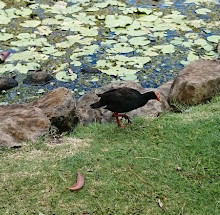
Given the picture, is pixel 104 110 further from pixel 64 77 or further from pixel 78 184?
pixel 78 184

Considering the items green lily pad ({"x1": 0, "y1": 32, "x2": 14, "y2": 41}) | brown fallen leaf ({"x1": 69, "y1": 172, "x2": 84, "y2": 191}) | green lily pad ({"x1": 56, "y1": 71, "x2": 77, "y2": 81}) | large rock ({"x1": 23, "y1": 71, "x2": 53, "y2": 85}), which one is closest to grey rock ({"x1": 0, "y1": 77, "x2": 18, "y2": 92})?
large rock ({"x1": 23, "y1": 71, "x2": 53, "y2": 85})

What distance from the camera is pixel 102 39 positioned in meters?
8.64

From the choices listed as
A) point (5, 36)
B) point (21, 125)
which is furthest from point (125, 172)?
point (5, 36)

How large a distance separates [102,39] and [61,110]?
3.54m

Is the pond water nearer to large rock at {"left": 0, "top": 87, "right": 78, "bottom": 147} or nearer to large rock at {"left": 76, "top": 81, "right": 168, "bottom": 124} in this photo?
large rock at {"left": 76, "top": 81, "right": 168, "bottom": 124}

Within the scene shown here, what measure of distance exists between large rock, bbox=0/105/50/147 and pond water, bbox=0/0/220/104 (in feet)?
4.91

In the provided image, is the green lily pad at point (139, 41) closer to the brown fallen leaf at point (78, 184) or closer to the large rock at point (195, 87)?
the large rock at point (195, 87)

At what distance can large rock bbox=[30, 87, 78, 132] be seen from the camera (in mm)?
5445

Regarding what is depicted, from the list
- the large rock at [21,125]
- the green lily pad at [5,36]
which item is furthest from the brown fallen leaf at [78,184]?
the green lily pad at [5,36]

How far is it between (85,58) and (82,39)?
0.80 m

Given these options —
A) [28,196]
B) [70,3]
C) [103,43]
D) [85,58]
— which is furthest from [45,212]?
[70,3]

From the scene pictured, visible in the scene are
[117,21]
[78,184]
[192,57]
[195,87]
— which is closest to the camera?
[78,184]

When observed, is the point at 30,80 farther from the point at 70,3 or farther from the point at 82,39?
the point at 70,3

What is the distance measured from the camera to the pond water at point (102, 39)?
7.47 meters
